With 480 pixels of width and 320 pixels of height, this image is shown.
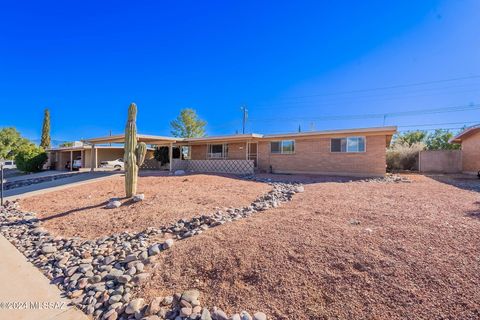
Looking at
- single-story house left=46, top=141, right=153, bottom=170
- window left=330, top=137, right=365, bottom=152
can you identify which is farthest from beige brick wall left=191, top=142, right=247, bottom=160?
single-story house left=46, top=141, right=153, bottom=170

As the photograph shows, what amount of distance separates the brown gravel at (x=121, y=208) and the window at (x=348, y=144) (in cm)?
838

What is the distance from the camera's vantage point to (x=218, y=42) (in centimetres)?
1497

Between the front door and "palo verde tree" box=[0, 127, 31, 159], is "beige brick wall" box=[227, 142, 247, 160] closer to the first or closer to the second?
the front door

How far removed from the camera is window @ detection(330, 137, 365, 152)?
1407 centimetres

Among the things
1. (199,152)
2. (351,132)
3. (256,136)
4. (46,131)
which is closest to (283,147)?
(256,136)

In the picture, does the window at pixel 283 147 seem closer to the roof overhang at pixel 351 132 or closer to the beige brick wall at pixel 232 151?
the roof overhang at pixel 351 132

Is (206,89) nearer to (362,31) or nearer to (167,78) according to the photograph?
(167,78)

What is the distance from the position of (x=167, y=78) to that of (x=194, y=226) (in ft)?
65.1

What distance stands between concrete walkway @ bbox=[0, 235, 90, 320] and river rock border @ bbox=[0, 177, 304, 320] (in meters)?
0.10

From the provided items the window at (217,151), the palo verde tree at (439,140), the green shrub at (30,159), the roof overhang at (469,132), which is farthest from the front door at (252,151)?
the palo verde tree at (439,140)

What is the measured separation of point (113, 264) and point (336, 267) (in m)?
3.30

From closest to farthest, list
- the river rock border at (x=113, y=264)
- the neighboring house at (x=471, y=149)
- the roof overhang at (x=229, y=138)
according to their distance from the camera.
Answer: the river rock border at (x=113, y=264) < the neighboring house at (x=471, y=149) < the roof overhang at (x=229, y=138)

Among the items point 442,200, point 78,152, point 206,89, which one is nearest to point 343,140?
point 442,200

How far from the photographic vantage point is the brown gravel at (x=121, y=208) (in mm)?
5402
